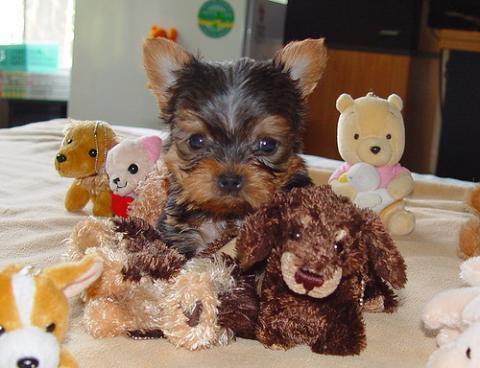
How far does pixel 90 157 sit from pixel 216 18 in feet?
13.2

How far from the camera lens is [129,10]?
245 inches

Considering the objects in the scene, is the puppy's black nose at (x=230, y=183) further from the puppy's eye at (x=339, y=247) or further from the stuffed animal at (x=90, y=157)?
the stuffed animal at (x=90, y=157)

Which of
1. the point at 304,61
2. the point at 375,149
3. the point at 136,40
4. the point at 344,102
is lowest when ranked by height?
the point at 375,149

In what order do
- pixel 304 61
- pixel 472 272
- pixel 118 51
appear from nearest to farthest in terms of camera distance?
1. pixel 472 272
2. pixel 304 61
3. pixel 118 51

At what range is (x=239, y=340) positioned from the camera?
4.40 ft

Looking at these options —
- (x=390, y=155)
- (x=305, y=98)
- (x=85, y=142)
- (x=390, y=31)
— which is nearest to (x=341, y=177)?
(x=390, y=155)

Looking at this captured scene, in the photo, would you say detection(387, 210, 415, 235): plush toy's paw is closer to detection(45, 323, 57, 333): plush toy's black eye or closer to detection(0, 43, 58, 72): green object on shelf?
detection(45, 323, 57, 333): plush toy's black eye

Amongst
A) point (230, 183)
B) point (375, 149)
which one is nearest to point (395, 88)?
point (375, 149)

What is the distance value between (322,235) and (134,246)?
0.48 metres

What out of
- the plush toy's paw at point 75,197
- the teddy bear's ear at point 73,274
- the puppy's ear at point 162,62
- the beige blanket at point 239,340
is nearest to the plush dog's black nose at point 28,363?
the teddy bear's ear at point 73,274

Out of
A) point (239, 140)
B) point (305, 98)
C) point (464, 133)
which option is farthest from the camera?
point (464, 133)

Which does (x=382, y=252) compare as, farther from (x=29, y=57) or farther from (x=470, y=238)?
(x=29, y=57)

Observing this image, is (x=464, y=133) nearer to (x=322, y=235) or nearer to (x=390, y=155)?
(x=390, y=155)

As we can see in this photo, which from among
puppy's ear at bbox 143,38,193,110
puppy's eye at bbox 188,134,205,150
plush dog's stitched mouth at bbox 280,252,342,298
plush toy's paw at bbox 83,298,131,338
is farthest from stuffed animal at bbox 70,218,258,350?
puppy's ear at bbox 143,38,193,110
